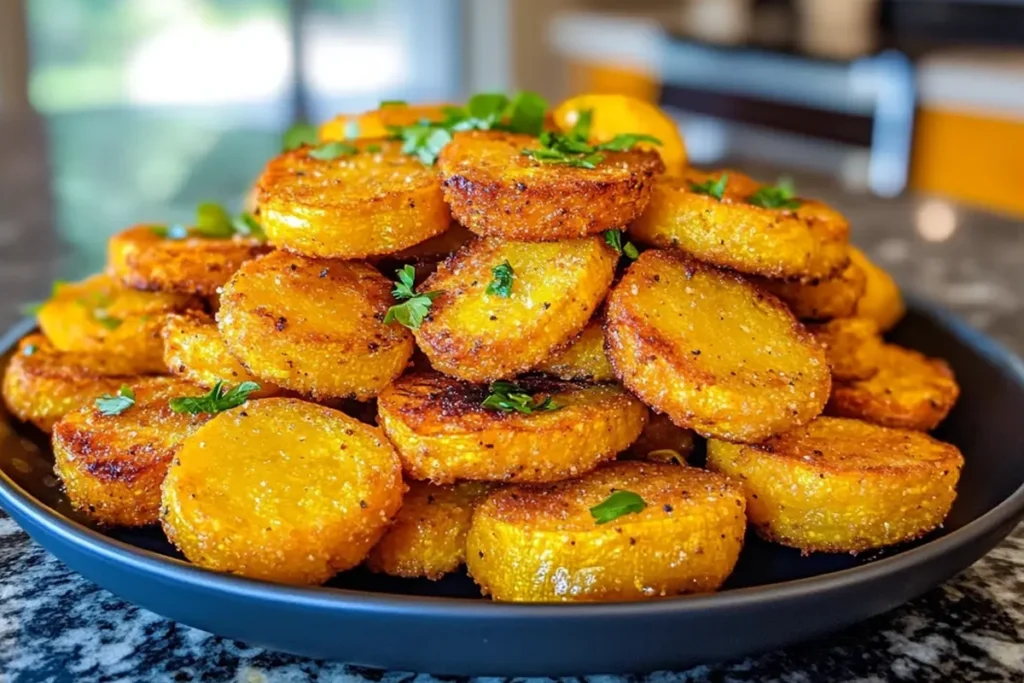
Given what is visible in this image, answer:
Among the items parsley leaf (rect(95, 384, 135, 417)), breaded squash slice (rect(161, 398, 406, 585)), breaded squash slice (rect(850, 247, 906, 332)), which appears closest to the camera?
breaded squash slice (rect(161, 398, 406, 585))

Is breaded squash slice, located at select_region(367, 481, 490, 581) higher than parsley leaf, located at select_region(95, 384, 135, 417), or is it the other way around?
parsley leaf, located at select_region(95, 384, 135, 417)

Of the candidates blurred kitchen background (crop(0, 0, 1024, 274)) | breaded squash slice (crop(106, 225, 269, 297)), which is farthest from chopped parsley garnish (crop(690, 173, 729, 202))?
blurred kitchen background (crop(0, 0, 1024, 274))

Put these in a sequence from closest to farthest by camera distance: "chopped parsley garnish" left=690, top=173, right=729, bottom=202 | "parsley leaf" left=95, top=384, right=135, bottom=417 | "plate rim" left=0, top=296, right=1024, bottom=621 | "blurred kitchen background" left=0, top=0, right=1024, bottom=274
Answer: "plate rim" left=0, top=296, right=1024, bottom=621, "parsley leaf" left=95, top=384, right=135, bottom=417, "chopped parsley garnish" left=690, top=173, right=729, bottom=202, "blurred kitchen background" left=0, top=0, right=1024, bottom=274

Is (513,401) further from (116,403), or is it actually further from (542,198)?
(116,403)

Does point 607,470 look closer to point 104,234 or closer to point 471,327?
point 471,327

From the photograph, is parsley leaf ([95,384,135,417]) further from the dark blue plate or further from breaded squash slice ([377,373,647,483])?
breaded squash slice ([377,373,647,483])

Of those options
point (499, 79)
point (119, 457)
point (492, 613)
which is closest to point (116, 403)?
point (119, 457)
